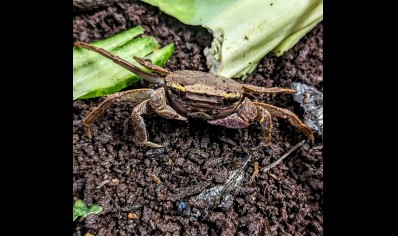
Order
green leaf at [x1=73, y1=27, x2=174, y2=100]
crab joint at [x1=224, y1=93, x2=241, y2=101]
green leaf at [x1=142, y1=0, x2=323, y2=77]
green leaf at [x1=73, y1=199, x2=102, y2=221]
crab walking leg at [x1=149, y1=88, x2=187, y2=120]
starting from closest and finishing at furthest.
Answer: green leaf at [x1=73, y1=199, x2=102, y2=221], crab joint at [x1=224, y1=93, x2=241, y2=101], crab walking leg at [x1=149, y1=88, x2=187, y2=120], green leaf at [x1=73, y1=27, x2=174, y2=100], green leaf at [x1=142, y1=0, x2=323, y2=77]

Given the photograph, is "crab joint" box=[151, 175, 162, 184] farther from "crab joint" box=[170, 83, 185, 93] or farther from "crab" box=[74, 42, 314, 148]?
"crab joint" box=[170, 83, 185, 93]

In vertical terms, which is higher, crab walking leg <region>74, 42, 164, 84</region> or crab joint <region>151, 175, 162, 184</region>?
crab walking leg <region>74, 42, 164, 84</region>

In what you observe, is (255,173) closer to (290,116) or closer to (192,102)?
(290,116)

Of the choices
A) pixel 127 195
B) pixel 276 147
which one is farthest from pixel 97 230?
pixel 276 147

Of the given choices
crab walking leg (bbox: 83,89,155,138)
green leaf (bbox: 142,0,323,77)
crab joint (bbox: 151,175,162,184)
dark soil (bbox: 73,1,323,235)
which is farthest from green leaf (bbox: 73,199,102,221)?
green leaf (bbox: 142,0,323,77)

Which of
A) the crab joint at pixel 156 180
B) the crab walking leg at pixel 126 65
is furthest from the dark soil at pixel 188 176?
the crab walking leg at pixel 126 65
